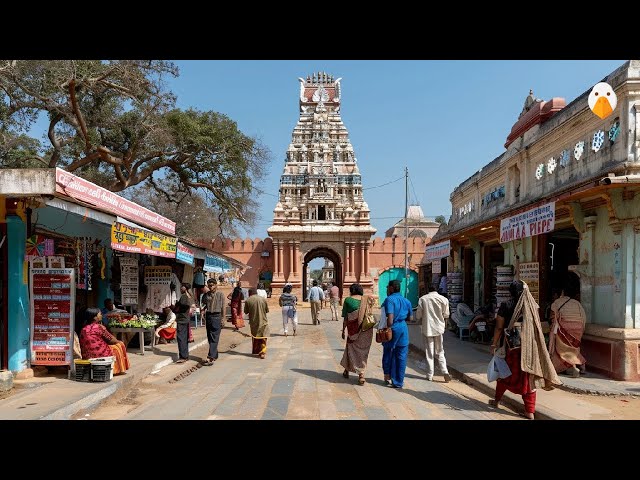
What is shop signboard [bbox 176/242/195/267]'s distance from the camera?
1267 centimetres

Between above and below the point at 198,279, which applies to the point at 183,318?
below

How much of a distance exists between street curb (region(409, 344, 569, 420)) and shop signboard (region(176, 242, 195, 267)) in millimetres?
6522

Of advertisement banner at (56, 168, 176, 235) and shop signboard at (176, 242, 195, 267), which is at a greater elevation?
A: advertisement banner at (56, 168, 176, 235)

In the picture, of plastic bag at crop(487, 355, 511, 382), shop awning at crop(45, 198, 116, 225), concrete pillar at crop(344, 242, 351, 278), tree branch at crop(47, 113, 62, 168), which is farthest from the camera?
concrete pillar at crop(344, 242, 351, 278)

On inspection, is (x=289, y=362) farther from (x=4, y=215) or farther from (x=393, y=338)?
(x=4, y=215)

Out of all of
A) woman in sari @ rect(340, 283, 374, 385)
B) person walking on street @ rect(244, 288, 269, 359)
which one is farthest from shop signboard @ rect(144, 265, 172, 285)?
woman in sari @ rect(340, 283, 374, 385)

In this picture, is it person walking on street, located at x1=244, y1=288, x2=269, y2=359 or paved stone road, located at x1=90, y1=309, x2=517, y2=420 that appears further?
person walking on street, located at x1=244, y1=288, x2=269, y2=359

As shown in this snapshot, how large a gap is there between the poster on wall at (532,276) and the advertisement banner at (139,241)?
7691 mm

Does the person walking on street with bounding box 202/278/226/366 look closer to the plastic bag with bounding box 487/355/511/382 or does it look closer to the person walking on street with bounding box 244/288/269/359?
the person walking on street with bounding box 244/288/269/359

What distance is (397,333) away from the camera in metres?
8.41

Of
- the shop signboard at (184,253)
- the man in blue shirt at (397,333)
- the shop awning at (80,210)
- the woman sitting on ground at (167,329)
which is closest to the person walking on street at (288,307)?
the shop signboard at (184,253)

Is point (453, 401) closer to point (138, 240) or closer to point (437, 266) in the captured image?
point (138, 240)

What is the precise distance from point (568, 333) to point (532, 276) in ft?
9.28

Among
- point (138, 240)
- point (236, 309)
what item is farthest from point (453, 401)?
point (236, 309)
